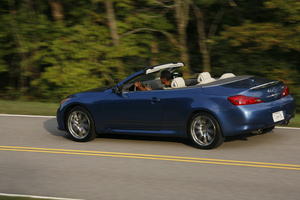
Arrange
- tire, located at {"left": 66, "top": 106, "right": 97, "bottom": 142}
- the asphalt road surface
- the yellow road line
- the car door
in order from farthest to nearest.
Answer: tire, located at {"left": 66, "top": 106, "right": 97, "bottom": 142} → the car door → the yellow road line → the asphalt road surface

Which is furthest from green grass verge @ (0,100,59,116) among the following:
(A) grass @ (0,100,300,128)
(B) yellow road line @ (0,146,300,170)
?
(B) yellow road line @ (0,146,300,170)

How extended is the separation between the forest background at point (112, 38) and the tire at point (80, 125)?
7619 mm

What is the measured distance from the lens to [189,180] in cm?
583

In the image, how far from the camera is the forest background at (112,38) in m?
16.2

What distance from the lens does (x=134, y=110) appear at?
7.88 m

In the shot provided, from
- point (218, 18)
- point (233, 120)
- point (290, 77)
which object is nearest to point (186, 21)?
point (218, 18)

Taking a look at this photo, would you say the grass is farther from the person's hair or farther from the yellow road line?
the person's hair

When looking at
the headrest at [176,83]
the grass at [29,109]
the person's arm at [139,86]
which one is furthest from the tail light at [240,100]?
the grass at [29,109]

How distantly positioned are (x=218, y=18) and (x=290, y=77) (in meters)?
4.40

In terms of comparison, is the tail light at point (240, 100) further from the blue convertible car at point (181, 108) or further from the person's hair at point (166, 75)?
the person's hair at point (166, 75)

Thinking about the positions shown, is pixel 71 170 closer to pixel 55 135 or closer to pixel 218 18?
pixel 55 135

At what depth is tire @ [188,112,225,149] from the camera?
283 inches

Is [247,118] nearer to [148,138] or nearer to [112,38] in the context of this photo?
[148,138]

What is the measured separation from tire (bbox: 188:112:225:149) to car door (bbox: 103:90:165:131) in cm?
65
